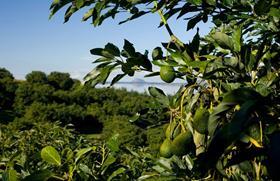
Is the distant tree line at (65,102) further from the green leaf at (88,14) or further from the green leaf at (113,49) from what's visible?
the green leaf at (113,49)

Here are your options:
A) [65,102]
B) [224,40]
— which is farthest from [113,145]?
[65,102]

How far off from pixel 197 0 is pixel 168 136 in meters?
0.58

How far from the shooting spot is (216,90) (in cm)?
118

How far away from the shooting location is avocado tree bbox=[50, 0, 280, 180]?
694 mm

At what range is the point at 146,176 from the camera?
5.28 ft

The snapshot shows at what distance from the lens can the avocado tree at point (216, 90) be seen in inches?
27.3

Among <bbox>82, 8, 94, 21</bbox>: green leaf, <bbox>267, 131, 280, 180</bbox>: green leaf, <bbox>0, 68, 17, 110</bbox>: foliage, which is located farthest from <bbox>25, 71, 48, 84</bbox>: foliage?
<bbox>267, 131, 280, 180</bbox>: green leaf

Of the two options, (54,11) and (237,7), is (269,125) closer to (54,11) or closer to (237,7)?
(237,7)

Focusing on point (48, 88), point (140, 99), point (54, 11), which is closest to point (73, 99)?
point (48, 88)

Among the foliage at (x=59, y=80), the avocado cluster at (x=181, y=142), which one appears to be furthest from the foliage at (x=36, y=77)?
the avocado cluster at (x=181, y=142)

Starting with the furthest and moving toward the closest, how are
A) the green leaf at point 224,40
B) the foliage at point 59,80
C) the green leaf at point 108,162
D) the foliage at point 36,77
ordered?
the foliage at point 59,80
the foliage at point 36,77
the green leaf at point 108,162
the green leaf at point 224,40

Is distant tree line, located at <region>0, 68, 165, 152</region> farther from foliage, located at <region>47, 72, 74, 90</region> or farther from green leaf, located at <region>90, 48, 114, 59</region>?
green leaf, located at <region>90, 48, 114, 59</region>

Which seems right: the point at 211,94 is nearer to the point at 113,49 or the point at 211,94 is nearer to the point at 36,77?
the point at 113,49

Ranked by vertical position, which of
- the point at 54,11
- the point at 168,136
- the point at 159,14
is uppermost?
the point at 54,11
